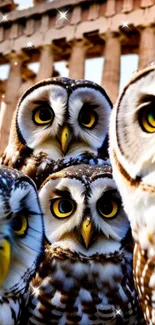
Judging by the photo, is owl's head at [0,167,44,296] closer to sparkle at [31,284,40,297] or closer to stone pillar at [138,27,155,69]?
sparkle at [31,284,40,297]

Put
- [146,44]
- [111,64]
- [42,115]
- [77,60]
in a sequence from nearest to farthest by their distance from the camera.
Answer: [42,115], [146,44], [111,64], [77,60]

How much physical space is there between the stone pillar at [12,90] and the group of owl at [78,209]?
10789mm

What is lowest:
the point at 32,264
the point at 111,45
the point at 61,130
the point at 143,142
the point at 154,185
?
the point at 32,264

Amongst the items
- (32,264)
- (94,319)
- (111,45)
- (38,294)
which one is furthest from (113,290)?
(111,45)

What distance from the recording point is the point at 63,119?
2691 millimetres

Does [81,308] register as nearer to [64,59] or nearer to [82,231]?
[82,231]

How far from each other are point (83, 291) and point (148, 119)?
837 millimetres

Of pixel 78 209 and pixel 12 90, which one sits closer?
pixel 78 209

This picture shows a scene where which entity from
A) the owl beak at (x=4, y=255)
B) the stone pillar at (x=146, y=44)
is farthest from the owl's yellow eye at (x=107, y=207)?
the stone pillar at (x=146, y=44)

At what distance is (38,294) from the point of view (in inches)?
85.2

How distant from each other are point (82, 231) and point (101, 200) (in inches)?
5.5

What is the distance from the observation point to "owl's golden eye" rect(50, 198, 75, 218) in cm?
230

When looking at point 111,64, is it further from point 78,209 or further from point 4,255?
point 4,255

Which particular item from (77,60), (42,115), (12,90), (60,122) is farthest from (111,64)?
(60,122)
